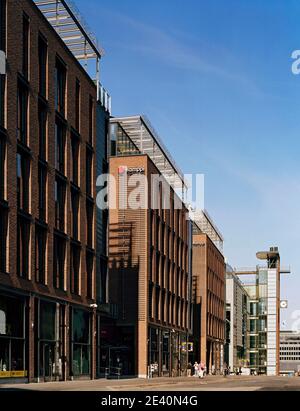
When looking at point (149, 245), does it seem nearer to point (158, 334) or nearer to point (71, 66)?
point (158, 334)

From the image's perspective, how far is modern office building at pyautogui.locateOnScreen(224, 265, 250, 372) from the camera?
543 feet

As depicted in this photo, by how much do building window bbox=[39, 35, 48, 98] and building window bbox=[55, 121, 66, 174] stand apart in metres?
3.61

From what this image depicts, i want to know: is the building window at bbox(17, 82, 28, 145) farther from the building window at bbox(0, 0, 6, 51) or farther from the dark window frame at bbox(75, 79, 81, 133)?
the dark window frame at bbox(75, 79, 81, 133)

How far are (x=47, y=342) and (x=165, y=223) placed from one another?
137 ft

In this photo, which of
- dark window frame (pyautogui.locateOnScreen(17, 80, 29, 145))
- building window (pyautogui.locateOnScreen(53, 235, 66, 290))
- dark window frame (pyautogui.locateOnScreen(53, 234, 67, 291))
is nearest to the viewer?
dark window frame (pyautogui.locateOnScreen(17, 80, 29, 145))

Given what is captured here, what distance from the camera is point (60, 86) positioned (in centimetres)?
5375

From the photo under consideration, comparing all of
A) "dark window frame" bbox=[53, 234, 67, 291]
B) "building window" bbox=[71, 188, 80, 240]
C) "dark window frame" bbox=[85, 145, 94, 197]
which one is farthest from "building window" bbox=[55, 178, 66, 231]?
"dark window frame" bbox=[85, 145, 94, 197]

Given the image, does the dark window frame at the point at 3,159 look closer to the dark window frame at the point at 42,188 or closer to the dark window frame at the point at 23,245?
the dark window frame at the point at 23,245

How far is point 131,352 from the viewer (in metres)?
75.4

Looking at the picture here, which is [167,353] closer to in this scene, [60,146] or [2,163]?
[60,146]

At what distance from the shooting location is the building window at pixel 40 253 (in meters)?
47.2

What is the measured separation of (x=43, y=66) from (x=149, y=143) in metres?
38.5

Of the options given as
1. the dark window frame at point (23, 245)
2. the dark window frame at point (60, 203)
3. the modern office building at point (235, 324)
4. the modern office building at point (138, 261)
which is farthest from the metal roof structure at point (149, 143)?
the modern office building at point (235, 324)

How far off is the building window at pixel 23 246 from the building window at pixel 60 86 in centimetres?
1079
